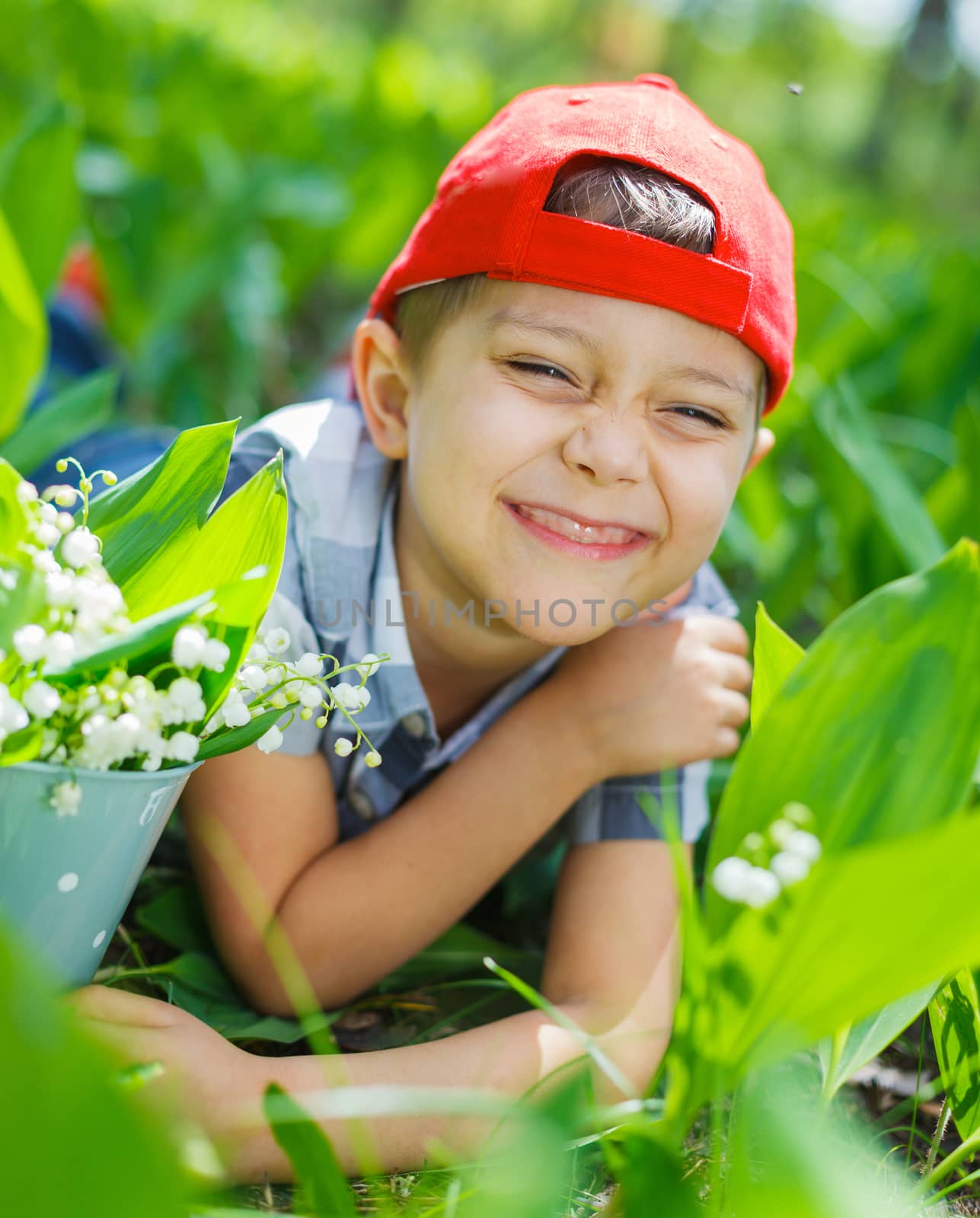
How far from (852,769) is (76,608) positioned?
45 cm

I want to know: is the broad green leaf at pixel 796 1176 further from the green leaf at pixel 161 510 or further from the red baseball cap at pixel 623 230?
the red baseball cap at pixel 623 230

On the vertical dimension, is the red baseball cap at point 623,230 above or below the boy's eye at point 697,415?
above

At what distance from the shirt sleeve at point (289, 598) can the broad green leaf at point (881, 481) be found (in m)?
0.70

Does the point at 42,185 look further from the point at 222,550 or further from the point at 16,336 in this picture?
the point at 222,550

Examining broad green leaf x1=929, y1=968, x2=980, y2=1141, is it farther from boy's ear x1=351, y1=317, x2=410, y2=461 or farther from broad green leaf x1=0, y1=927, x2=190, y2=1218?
boy's ear x1=351, y1=317, x2=410, y2=461

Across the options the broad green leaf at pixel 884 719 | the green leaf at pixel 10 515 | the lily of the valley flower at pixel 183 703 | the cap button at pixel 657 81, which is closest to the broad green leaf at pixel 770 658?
the broad green leaf at pixel 884 719

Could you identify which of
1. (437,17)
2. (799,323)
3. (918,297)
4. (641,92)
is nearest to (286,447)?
(641,92)

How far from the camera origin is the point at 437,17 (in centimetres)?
2453

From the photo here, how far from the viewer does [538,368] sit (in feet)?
3.51

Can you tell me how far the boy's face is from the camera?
1.03 meters

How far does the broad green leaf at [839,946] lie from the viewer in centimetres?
51

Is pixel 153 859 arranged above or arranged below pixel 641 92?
below

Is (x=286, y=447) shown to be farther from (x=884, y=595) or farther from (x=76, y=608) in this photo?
(x=884, y=595)

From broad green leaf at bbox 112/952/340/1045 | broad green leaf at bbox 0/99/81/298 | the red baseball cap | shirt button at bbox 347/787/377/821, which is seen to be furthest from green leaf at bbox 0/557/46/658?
broad green leaf at bbox 0/99/81/298
